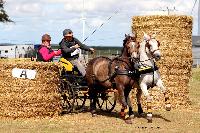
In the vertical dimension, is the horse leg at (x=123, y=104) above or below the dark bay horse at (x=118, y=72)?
below

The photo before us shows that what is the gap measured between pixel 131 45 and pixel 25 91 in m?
3.34

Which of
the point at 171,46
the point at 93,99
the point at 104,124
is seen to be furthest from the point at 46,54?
the point at 171,46

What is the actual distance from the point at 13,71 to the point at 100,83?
8.71 feet

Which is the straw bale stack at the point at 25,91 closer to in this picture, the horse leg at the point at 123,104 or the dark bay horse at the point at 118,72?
the dark bay horse at the point at 118,72

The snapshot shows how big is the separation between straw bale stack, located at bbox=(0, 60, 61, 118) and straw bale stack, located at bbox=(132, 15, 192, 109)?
4546mm

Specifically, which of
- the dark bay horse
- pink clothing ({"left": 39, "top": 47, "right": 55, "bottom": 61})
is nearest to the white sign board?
pink clothing ({"left": 39, "top": 47, "right": 55, "bottom": 61})

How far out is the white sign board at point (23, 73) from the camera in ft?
48.3

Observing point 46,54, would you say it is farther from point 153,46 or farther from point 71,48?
point 153,46

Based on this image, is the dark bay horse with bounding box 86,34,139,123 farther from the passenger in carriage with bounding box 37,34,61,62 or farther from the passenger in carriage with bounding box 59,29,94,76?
the passenger in carriage with bounding box 37,34,61,62

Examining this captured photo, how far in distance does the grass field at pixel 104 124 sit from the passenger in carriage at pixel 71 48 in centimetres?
159

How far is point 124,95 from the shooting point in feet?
49.1

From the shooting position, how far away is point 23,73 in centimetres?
1471

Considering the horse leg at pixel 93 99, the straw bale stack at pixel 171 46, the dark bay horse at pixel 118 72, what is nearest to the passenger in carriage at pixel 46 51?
the dark bay horse at pixel 118 72

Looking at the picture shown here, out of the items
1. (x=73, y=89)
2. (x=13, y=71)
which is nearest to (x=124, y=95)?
(x=73, y=89)
